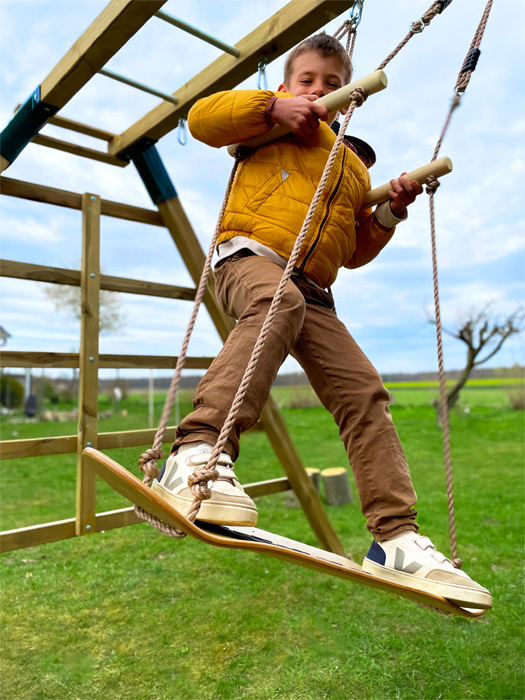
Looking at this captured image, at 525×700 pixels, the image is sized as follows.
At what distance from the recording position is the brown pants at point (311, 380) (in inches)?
58.6

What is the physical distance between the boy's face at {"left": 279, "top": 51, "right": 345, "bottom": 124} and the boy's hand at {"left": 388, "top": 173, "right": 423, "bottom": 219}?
0.39 metres

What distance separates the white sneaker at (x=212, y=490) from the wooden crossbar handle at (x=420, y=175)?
99 centimetres

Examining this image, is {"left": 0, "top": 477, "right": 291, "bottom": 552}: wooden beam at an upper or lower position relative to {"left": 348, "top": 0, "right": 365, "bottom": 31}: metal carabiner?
lower

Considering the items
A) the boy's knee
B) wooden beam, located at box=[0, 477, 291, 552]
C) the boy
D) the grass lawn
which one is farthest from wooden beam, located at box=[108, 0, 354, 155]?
wooden beam, located at box=[0, 477, 291, 552]

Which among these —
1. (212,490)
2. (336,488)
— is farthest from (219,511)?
(336,488)

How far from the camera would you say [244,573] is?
3.23 meters

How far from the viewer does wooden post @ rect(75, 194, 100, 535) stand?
250cm

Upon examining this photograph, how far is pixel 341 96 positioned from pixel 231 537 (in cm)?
123

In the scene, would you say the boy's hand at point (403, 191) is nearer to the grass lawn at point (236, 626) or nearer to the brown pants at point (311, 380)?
the brown pants at point (311, 380)

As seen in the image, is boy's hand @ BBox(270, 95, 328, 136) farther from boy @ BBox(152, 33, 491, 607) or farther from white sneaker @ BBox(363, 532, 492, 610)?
white sneaker @ BBox(363, 532, 492, 610)

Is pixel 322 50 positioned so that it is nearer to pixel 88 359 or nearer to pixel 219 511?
pixel 219 511

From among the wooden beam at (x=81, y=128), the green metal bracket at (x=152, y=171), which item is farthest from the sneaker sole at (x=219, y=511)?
the wooden beam at (x=81, y=128)

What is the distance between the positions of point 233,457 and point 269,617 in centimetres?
156

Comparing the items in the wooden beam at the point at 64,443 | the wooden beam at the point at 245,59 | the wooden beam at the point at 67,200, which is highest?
the wooden beam at the point at 245,59
